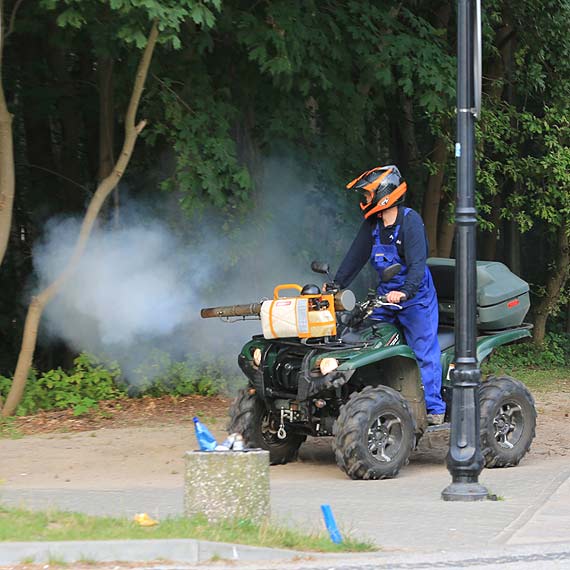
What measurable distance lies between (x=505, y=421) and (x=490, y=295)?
1.13m

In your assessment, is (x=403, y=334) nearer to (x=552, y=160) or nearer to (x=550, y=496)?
(x=550, y=496)

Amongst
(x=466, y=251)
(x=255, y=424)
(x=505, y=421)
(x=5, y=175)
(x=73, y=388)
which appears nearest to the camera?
(x=466, y=251)

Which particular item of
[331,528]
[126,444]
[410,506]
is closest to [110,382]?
[126,444]

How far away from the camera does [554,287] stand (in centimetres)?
2325

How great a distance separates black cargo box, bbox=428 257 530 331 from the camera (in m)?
11.2

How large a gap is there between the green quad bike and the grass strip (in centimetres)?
256

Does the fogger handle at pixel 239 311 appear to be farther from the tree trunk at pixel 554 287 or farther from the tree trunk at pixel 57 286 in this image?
the tree trunk at pixel 554 287

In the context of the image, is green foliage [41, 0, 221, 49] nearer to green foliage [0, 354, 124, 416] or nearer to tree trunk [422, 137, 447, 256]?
green foliage [0, 354, 124, 416]

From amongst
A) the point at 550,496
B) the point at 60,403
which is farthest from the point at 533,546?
the point at 60,403

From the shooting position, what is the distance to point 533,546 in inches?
298

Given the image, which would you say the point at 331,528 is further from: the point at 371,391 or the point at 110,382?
the point at 110,382

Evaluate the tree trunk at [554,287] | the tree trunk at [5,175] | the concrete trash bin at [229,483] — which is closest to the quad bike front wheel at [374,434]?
the concrete trash bin at [229,483]

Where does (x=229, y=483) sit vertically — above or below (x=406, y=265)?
below

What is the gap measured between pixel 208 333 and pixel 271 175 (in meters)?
2.39
